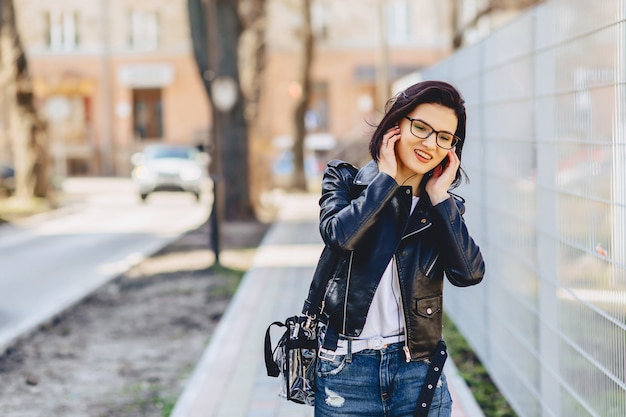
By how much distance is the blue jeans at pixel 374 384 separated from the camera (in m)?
3.10

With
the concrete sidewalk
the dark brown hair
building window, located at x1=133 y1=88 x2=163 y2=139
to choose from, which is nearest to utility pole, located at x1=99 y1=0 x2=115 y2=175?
building window, located at x1=133 y1=88 x2=163 y2=139

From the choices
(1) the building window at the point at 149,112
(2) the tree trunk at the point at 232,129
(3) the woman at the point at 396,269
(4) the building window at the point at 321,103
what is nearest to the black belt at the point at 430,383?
(3) the woman at the point at 396,269

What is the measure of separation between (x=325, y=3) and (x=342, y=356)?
41699 mm

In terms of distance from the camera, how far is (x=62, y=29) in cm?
4884

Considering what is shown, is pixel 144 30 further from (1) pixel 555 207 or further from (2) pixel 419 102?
(2) pixel 419 102

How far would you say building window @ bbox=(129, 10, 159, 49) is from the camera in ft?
160

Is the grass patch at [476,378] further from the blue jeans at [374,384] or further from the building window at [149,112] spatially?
the building window at [149,112]

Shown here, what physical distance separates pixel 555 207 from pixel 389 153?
6.72 ft

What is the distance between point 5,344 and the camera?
27.9ft

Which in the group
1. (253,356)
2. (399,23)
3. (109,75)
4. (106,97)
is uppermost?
(399,23)

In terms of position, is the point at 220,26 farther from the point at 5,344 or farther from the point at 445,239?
the point at 445,239

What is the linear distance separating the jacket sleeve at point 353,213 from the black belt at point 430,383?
0.48m

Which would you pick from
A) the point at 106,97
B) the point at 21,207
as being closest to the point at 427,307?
the point at 21,207

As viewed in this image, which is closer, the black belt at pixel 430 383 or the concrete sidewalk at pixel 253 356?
the black belt at pixel 430 383
